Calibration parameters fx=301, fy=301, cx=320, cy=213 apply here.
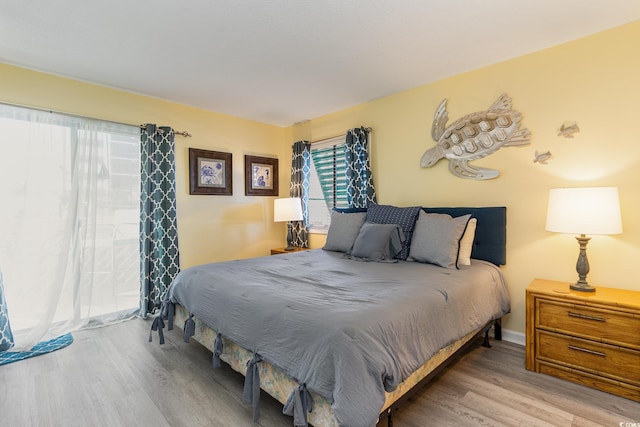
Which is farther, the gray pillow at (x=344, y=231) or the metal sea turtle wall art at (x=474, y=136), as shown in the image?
the gray pillow at (x=344, y=231)

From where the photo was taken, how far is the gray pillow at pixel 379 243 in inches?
108

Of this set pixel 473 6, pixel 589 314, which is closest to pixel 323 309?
pixel 589 314

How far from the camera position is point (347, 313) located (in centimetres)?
143

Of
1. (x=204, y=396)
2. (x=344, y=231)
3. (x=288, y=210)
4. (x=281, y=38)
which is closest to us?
(x=204, y=396)

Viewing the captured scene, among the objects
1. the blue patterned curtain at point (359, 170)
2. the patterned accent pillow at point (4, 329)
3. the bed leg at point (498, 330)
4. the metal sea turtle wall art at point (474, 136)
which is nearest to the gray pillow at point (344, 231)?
the blue patterned curtain at point (359, 170)

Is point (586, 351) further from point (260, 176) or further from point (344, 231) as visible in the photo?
point (260, 176)

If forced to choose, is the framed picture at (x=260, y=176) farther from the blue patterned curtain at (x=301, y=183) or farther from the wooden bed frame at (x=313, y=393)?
the wooden bed frame at (x=313, y=393)

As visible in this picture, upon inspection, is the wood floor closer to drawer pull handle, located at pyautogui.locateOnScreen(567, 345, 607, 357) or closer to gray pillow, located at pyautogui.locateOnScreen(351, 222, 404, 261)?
drawer pull handle, located at pyautogui.locateOnScreen(567, 345, 607, 357)

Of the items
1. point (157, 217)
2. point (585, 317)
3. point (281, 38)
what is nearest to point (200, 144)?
point (157, 217)

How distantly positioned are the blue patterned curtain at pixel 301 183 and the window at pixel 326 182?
80 millimetres

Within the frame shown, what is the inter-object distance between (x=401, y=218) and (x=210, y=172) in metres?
2.54

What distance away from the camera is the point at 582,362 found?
198 centimetres

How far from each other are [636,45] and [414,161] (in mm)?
1817

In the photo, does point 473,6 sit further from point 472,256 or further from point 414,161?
point 472,256
